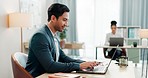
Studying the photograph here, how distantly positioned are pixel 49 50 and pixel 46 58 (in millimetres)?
102

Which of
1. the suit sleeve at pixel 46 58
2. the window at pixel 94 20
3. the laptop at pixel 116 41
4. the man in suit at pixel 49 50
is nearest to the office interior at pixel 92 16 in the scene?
the window at pixel 94 20

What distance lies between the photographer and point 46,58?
157cm

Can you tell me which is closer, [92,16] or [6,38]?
[6,38]

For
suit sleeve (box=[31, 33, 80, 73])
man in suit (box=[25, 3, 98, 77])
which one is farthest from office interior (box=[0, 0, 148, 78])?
suit sleeve (box=[31, 33, 80, 73])

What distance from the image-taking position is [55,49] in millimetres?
1839

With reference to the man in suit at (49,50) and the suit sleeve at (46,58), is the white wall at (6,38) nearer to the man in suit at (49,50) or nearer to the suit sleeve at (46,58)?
the man in suit at (49,50)

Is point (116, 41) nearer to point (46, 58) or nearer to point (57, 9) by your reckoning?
point (57, 9)

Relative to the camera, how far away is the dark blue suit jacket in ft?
5.15

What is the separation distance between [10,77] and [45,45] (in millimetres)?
2349

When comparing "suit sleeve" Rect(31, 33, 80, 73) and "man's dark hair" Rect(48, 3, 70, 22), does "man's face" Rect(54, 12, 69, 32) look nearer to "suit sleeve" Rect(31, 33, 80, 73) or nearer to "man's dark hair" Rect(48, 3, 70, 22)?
"man's dark hair" Rect(48, 3, 70, 22)

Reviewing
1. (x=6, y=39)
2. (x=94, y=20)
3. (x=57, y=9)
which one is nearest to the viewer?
(x=57, y=9)

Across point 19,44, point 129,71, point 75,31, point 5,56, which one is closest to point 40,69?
point 129,71

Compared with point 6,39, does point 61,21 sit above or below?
above

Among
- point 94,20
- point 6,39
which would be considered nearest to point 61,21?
point 6,39
